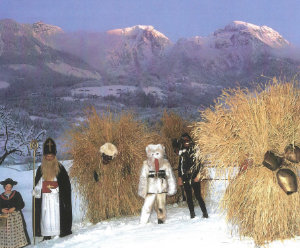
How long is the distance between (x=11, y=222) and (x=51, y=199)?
0.75 m

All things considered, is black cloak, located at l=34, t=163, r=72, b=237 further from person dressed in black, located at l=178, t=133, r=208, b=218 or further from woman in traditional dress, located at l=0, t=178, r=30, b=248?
person dressed in black, located at l=178, t=133, r=208, b=218

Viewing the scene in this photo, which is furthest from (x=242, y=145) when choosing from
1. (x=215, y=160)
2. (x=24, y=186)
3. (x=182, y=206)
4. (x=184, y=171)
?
(x=24, y=186)

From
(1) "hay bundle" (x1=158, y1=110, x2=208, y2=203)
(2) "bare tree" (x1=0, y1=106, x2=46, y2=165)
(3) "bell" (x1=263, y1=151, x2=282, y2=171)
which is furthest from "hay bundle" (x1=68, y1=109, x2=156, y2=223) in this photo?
(2) "bare tree" (x1=0, y1=106, x2=46, y2=165)

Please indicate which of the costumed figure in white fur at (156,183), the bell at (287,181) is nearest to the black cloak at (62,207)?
the costumed figure in white fur at (156,183)

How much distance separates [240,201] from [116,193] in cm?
349

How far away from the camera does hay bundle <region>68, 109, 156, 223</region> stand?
745 centimetres

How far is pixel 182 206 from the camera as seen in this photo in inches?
337

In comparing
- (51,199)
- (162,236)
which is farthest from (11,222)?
(162,236)

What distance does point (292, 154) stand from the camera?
408 cm

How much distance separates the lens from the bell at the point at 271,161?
4086 mm

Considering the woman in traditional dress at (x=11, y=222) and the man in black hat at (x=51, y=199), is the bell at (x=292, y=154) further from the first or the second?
the woman in traditional dress at (x=11, y=222)

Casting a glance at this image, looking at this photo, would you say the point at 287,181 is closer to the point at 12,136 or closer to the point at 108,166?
the point at 108,166

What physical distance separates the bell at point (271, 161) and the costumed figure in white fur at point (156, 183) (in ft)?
9.10

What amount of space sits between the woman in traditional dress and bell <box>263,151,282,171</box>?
12.6 ft
